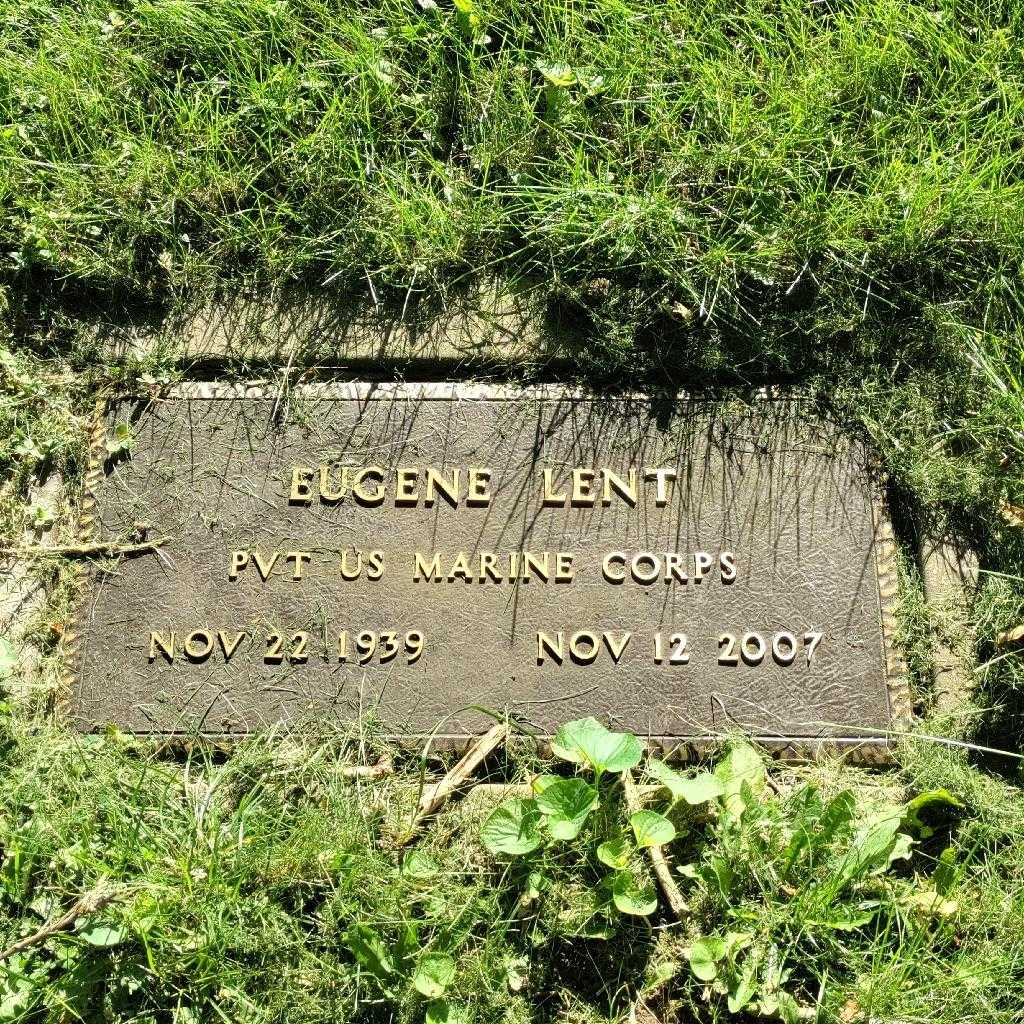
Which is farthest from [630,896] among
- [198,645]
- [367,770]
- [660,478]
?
[198,645]

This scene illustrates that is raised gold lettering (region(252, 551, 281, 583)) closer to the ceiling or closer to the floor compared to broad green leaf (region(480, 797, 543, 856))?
closer to the ceiling

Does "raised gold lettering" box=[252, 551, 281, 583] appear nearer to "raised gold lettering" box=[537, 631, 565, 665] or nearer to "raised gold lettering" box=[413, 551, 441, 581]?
"raised gold lettering" box=[413, 551, 441, 581]

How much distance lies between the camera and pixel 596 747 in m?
2.22

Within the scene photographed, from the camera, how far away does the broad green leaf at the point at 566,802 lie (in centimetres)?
220

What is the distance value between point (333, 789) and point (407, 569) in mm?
599

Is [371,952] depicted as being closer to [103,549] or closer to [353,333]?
[103,549]

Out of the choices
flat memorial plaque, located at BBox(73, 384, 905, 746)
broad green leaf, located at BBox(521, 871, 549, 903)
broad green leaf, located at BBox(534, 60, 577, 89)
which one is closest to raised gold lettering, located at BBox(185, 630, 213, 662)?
flat memorial plaque, located at BBox(73, 384, 905, 746)

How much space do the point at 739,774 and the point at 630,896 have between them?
0.40m

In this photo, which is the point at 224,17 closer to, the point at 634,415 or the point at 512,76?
the point at 512,76

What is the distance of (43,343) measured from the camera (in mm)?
2650

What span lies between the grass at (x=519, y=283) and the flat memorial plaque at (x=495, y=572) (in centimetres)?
13

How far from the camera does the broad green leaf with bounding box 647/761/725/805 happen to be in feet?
7.29

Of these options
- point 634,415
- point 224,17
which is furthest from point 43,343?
point 634,415

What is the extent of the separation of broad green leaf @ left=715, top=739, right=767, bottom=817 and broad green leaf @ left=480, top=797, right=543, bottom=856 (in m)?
0.48
